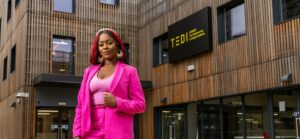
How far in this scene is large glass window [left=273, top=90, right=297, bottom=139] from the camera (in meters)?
9.84

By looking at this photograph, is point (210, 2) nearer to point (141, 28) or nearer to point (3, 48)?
point (141, 28)

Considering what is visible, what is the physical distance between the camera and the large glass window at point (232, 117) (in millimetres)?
11594

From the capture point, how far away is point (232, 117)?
11.9m

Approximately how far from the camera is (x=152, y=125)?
625 inches

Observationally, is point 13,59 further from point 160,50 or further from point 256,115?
point 256,115

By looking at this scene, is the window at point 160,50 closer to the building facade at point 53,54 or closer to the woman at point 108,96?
the building facade at point 53,54

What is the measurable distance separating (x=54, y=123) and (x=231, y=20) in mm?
7503

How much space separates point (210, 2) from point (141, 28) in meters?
5.10

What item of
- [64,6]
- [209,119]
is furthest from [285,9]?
[64,6]

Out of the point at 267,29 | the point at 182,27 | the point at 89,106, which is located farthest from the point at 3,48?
the point at 89,106

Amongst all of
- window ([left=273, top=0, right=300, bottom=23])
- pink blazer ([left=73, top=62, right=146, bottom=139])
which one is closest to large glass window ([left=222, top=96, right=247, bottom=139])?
window ([left=273, top=0, right=300, bottom=23])

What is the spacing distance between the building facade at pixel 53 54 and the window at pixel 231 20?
5.49 meters

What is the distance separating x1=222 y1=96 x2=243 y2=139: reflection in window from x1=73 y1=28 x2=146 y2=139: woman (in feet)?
30.1

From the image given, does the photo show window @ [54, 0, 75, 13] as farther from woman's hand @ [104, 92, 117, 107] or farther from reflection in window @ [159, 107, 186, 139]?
woman's hand @ [104, 92, 117, 107]
